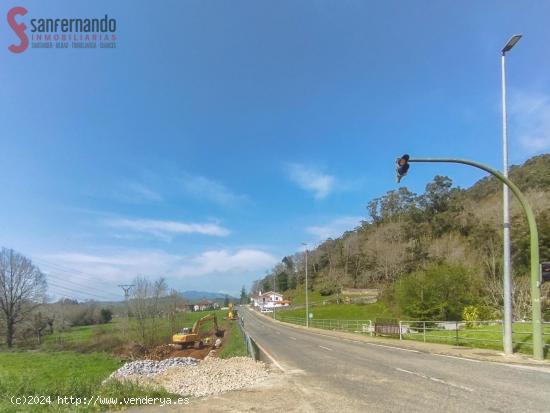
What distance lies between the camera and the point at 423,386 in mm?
10844

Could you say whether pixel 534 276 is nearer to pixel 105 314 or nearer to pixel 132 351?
pixel 132 351

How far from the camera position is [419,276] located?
39.3 m

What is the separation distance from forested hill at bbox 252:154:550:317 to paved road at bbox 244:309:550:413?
23619 millimetres

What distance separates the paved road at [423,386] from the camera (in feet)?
28.5

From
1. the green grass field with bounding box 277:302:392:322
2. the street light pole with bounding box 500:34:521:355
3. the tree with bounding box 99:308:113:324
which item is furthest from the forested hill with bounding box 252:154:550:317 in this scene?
the tree with bounding box 99:308:113:324

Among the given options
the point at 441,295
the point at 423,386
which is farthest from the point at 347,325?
the point at 423,386

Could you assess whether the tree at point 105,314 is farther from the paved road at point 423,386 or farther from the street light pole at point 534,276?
the street light pole at point 534,276

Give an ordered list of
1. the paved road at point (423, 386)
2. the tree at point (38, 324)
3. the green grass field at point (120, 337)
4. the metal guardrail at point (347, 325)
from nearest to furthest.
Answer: the paved road at point (423, 386), the metal guardrail at point (347, 325), the green grass field at point (120, 337), the tree at point (38, 324)

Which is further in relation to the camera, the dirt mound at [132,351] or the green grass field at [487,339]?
the dirt mound at [132,351]

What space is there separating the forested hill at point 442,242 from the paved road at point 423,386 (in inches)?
930

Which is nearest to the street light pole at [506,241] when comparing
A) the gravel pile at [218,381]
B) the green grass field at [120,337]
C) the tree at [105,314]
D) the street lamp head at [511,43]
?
the street lamp head at [511,43]

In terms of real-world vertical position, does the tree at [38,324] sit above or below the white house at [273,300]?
above

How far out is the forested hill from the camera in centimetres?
4247

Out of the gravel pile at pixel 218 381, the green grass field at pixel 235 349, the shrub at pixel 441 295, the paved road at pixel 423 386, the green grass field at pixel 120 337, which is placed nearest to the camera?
the paved road at pixel 423 386
